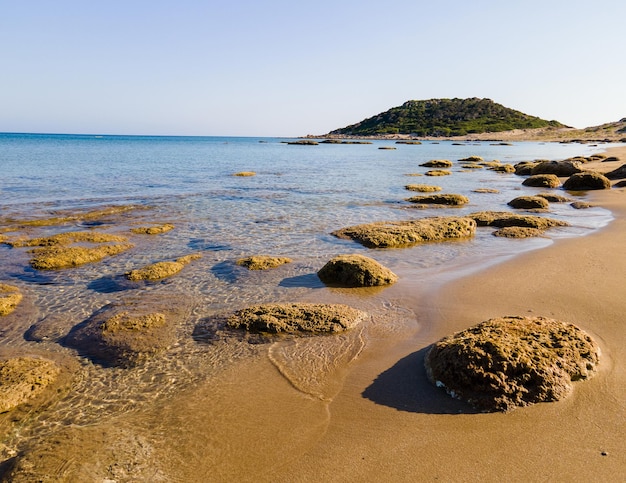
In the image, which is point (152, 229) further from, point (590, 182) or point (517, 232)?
point (590, 182)

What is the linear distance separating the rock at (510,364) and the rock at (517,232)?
8.46 m

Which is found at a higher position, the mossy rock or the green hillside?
the green hillside

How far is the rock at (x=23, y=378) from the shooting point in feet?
17.4

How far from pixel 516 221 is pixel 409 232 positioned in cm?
448

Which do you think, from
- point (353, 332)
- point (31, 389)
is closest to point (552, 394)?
point (353, 332)

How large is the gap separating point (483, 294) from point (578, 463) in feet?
15.5

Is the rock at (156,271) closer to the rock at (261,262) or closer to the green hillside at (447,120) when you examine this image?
the rock at (261,262)

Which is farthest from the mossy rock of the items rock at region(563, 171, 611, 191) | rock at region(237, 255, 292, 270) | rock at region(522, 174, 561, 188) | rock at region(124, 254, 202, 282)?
rock at region(522, 174, 561, 188)

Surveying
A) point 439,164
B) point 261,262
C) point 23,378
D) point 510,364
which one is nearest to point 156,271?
point 261,262

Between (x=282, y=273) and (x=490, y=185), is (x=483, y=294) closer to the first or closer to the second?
(x=282, y=273)

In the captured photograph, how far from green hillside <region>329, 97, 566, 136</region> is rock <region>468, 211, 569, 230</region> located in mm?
130861

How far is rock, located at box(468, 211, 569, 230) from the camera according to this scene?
48.2ft

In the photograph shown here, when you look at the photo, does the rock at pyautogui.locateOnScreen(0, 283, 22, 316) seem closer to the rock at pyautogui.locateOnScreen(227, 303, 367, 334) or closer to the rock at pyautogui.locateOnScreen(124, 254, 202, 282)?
the rock at pyautogui.locateOnScreen(124, 254, 202, 282)

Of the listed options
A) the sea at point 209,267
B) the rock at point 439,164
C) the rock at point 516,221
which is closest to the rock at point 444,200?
the sea at point 209,267
